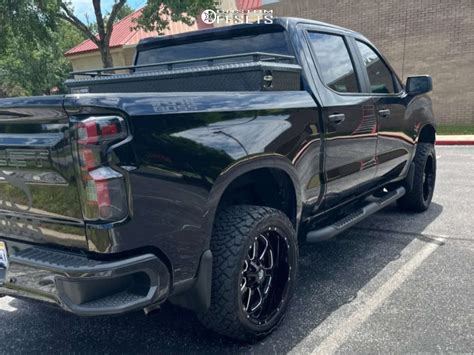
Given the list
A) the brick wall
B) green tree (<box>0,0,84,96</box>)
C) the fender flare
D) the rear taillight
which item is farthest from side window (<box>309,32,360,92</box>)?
green tree (<box>0,0,84,96</box>)

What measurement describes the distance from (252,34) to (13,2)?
12.3m

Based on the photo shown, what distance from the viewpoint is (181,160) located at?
6.64 feet

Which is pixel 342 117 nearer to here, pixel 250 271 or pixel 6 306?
pixel 250 271

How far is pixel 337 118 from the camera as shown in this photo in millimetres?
3145

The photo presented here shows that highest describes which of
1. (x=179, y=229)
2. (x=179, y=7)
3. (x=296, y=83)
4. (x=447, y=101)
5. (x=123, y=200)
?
(x=179, y=7)

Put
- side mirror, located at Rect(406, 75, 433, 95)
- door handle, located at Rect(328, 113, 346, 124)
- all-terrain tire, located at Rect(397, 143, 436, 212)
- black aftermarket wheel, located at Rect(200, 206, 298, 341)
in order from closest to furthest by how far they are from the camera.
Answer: black aftermarket wheel, located at Rect(200, 206, 298, 341) → door handle, located at Rect(328, 113, 346, 124) → side mirror, located at Rect(406, 75, 433, 95) → all-terrain tire, located at Rect(397, 143, 436, 212)

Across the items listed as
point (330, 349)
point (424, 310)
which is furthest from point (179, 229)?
point (424, 310)

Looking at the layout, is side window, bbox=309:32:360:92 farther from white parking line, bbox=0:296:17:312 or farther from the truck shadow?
white parking line, bbox=0:296:17:312

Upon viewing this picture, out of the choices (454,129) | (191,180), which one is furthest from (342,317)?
(454,129)

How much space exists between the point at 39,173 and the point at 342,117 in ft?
7.08

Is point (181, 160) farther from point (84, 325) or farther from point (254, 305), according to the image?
point (84, 325)

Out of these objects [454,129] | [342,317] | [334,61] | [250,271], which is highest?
[334,61]

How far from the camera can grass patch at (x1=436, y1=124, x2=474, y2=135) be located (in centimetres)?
1260

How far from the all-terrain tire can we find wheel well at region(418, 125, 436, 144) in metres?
0.07
